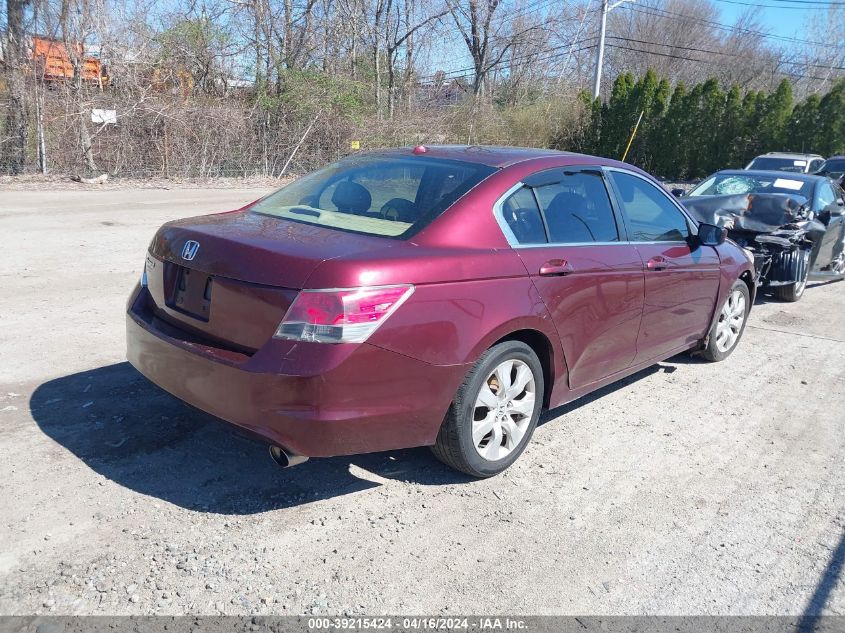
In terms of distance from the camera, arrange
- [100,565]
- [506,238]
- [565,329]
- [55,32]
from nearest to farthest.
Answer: [100,565] < [506,238] < [565,329] < [55,32]

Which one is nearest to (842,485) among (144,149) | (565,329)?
(565,329)

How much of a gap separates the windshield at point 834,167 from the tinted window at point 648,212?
16674 millimetres

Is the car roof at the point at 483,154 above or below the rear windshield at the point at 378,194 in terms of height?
above

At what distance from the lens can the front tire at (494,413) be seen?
3666 mm

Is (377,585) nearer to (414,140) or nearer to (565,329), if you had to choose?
(565,329)

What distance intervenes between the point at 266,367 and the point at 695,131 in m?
30.8

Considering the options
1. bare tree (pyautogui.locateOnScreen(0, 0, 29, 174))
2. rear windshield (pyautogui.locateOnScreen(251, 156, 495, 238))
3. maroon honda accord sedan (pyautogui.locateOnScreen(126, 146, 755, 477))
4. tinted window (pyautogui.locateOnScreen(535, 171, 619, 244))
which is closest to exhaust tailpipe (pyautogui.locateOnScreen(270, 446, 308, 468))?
maroon honda accord sedan (pyautogui.locateOnScreen(126, 146, 755, 477))

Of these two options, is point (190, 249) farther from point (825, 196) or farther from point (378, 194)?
point (825, 196)

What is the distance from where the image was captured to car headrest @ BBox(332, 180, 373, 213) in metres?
4.18

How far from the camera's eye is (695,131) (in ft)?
99.9

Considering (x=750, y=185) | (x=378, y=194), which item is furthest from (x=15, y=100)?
(x=378, y=194)

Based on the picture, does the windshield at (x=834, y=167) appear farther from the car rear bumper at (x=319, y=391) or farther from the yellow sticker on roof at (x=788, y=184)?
the car rear bumper at (x=319, y=391)

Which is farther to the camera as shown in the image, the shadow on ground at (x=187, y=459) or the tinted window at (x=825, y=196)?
the tinted window at (x=825, y=196)

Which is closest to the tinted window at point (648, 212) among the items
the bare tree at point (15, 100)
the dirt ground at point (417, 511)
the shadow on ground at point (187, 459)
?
the dirt ground at point (417, 511)
